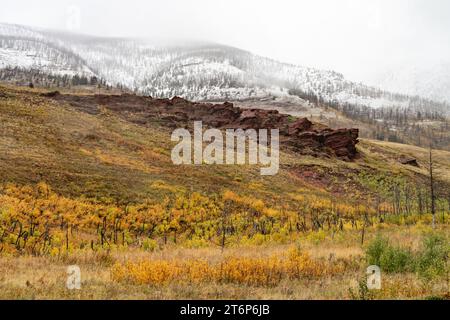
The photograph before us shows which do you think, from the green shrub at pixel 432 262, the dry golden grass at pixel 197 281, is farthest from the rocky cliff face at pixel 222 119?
the dry golden grass at pixel 197 281

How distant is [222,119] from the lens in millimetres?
70750

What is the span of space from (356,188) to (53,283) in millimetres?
41358

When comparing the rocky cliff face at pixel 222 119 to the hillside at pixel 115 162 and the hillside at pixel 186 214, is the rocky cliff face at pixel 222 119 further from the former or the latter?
the hillside at pixel 115 162

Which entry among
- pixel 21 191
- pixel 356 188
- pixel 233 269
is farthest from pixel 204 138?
pixel 233 269

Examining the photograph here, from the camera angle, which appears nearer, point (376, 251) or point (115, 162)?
point (376, 251)

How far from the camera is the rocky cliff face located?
196 ft

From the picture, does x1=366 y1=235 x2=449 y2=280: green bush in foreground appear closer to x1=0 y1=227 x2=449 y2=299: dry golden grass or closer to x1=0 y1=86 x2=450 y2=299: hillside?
x1=0 y1=86 x2=450 y2=299: hillside

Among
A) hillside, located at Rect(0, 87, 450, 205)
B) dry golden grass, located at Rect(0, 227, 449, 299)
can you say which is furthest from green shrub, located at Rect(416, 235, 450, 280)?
hillside, located at Rect(0, 87, 450, 205)

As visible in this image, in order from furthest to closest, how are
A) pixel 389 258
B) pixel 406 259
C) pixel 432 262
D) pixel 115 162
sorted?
1. pixel 115 162
2. pixel 406 259
3. pixel 389 258
4. pixel 432 262

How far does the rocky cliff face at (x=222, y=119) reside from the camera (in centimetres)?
5962

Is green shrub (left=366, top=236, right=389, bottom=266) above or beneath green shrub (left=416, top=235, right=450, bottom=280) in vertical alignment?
beneath

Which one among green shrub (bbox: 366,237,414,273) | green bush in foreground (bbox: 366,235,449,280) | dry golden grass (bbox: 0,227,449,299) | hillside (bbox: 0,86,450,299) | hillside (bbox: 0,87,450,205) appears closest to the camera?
dry golden grass (bbox: 0,227,449,299)

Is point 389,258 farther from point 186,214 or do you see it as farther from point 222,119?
point 222,119

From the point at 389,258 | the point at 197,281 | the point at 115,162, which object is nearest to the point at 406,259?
the point at 389,258
